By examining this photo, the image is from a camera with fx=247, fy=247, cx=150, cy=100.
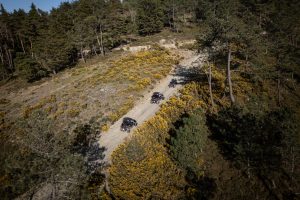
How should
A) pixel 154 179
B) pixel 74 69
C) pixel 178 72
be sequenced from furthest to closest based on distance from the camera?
1. pixel 74 69
2. pixel 178 72
3. pixel 154 179

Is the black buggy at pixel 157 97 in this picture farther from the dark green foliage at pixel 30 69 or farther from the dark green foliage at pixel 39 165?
the dark green foliage at pixel 30 69

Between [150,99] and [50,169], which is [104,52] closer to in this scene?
[150,99]

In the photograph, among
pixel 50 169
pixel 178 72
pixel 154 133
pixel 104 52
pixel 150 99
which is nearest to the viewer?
pixel 50 169

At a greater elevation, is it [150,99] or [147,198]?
[150,99]

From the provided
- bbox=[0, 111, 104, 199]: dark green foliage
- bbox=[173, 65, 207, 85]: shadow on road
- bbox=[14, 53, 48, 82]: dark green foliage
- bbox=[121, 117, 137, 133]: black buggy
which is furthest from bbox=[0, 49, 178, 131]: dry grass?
bbox=[0, 111, 104, 199]: dark green foliage

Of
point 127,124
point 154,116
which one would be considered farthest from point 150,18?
point 127,124

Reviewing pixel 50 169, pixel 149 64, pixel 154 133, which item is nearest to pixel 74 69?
pixel 149 64

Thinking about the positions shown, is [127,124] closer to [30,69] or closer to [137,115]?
[137,115]
